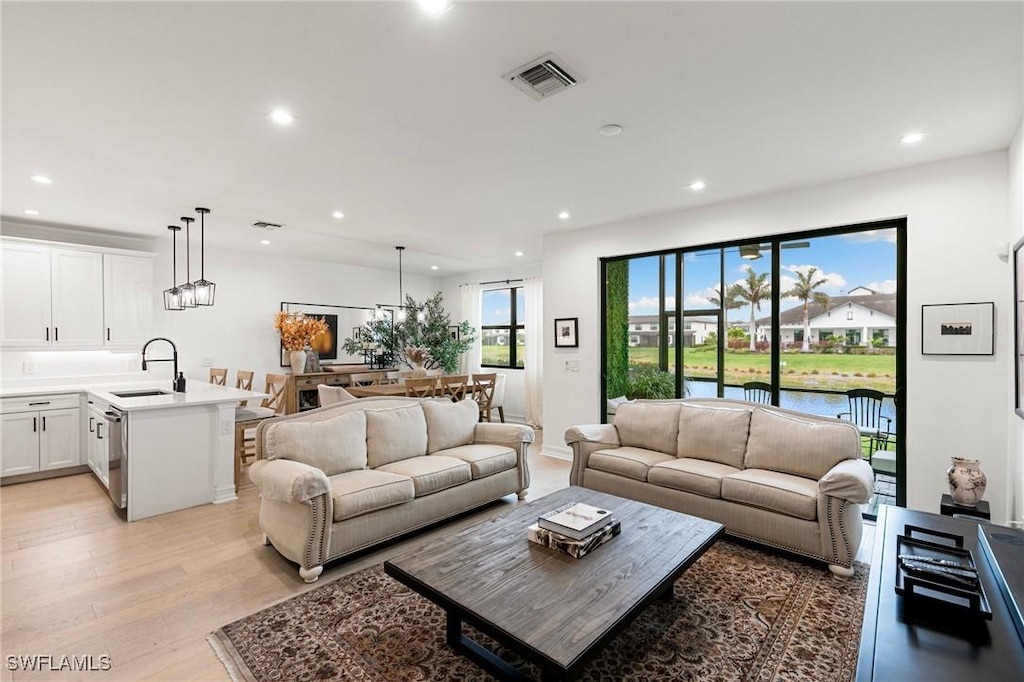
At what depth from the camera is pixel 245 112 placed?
262 cm

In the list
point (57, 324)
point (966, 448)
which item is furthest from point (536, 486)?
point (57, 324)

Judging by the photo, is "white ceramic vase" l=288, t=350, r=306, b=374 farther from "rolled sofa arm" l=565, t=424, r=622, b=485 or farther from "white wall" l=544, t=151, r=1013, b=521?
"white wall" l=544, t=151, r=1013, b=521

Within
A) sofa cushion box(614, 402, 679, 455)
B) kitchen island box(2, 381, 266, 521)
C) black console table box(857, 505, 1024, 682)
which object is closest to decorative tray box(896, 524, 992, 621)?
black console table box(857, 505, 1024, 682)

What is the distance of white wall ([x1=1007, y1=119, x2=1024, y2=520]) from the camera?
2.76 m

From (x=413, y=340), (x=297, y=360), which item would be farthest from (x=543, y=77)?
(x=413, y=340)

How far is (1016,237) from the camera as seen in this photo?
9.48 feet

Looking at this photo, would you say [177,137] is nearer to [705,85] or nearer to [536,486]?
[705,85]

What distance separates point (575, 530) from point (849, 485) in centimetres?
175

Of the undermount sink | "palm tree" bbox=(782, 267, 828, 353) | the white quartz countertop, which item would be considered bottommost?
the undermount sink

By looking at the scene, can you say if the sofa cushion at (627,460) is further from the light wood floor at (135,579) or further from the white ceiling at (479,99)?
the white ceiling at (479,99)

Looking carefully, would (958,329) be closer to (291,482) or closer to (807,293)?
(807,293)

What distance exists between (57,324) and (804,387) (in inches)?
289

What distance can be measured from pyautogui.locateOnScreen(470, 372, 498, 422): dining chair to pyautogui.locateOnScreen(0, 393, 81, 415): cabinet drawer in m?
4.19

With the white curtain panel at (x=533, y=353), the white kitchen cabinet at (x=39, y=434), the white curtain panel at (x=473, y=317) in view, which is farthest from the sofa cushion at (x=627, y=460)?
the white kitchen cabinet at (x=39, y=434)
